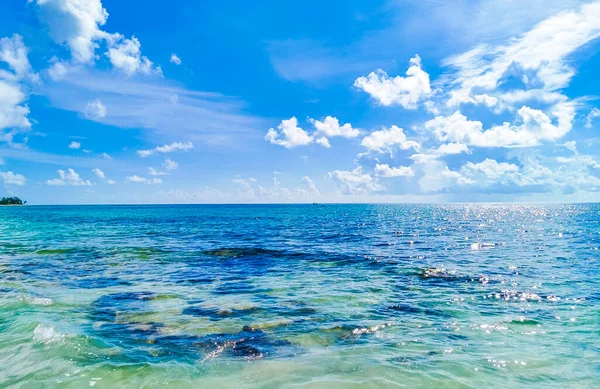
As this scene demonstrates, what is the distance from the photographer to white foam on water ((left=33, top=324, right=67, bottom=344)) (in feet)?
37.8

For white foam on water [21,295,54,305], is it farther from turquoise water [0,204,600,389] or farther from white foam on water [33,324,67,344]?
white foam on water [33,324,67,344]

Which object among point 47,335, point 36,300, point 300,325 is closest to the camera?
point 47,335

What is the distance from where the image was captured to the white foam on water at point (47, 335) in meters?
11.5

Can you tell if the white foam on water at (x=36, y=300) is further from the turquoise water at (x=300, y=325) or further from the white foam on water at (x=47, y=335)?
the white foam on water at (x=47, y=335)

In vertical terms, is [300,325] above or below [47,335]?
below

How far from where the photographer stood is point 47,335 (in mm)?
11867

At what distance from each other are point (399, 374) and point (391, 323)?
4.45 m

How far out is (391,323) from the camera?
45.1ft

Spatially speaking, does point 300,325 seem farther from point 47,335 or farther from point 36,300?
point 36,300

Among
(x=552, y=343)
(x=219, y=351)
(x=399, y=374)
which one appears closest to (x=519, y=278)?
(x=552, y=343)

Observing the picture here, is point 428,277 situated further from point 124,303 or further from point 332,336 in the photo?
point 124,303

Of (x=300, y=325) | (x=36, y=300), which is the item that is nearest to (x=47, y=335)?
(x=36, y=300)

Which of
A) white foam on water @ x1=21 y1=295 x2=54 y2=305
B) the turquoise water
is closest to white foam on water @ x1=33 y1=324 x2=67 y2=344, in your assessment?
the turquoise water

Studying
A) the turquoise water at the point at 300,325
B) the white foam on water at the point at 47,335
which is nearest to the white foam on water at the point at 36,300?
the turquoise water at the point at 300,325
